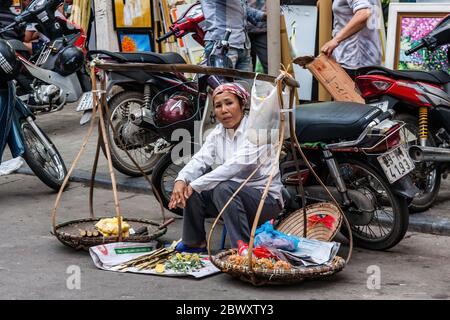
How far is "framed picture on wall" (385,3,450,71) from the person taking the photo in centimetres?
837

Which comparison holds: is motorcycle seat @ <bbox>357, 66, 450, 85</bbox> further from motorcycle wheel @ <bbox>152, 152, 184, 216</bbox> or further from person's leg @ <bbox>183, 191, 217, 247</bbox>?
person's leg @ <bbox>183, 191, 217, 247</bbox>

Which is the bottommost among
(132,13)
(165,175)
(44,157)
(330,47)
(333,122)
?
(44,157)

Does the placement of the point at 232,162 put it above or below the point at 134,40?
above

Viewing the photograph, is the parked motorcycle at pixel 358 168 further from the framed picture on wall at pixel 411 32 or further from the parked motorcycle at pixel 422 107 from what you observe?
the framed picture on wall at pixel 411 32

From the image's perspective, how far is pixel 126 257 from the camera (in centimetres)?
580

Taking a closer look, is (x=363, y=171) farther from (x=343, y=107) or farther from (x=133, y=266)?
(x=133, y=266)

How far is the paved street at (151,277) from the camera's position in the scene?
16.8ft

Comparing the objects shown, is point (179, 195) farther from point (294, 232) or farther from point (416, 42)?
point (416, 42)

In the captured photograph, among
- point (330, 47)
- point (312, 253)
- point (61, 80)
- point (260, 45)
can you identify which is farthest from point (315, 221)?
point (61, 80)

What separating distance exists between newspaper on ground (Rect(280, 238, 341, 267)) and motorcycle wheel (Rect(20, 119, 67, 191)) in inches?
112

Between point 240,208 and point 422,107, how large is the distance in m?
2.01

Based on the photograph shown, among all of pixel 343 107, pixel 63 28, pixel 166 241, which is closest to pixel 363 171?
pixel 343 107

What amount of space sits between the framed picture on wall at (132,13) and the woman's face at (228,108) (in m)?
6.20

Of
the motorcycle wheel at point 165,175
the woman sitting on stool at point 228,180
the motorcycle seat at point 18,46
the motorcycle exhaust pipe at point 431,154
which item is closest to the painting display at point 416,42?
the motorcycle exhaust pipe at point 431,154
